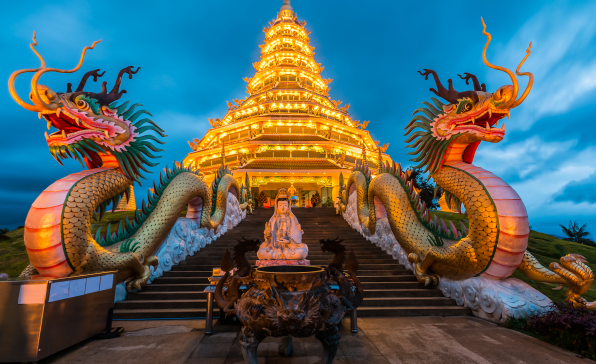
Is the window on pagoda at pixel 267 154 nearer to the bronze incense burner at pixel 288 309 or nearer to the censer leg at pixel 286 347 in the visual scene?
the censer leg at pixel 286 347

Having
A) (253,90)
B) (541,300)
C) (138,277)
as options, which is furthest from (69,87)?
(253,90)

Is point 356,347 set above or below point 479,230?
below

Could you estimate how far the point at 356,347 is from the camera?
3.89 m

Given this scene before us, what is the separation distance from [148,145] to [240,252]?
475cm

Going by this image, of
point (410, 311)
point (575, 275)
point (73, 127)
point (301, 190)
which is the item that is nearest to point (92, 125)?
point (73, 127)

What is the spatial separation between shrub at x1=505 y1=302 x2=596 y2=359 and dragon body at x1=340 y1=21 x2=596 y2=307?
840mm

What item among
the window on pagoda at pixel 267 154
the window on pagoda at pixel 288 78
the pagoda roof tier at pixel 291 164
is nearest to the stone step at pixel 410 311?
the pagoda roof tier at pixel 291 164

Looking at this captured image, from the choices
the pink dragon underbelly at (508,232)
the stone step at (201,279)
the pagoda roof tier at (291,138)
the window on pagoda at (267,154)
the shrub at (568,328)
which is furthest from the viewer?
the window on pagoda at (267,154)

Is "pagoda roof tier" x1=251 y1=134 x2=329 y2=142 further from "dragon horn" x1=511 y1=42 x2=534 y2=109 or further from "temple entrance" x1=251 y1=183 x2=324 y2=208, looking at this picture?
"dragon horn" x1=511 y1=42 x2=534 y2=109

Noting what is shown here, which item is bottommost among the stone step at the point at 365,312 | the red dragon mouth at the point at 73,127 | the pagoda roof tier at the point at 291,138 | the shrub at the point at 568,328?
the stone step at the point at 365,312

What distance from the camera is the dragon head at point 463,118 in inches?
211

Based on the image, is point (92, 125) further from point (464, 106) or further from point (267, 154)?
point (267, 154)

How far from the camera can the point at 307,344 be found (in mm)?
3959

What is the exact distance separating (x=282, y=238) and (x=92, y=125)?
15.4 feet
